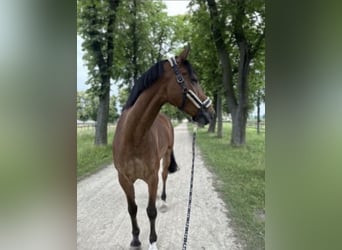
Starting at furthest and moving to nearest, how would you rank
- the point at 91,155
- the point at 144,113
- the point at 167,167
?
the point at 167,167 → the point at 91,155 → the point at 144,113

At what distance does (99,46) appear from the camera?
1404 millimetres

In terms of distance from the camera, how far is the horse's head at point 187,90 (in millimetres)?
1021

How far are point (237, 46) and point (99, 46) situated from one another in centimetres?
65

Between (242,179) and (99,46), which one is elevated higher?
(99,46)

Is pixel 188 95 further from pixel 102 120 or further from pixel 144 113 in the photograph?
pixel 102 120

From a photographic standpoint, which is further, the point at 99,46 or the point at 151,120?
the point at 99,46

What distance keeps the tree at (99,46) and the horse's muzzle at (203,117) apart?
1.32ft

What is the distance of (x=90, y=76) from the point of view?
4.00 ft

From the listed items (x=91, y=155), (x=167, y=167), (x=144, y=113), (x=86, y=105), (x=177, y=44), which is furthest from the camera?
(x=167, y=167)

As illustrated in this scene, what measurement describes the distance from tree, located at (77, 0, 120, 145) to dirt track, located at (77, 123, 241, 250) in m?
0.23

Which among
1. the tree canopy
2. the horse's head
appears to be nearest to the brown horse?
the horse's head

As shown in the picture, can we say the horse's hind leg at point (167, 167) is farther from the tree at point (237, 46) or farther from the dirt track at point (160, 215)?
the tree at point (237, 46)

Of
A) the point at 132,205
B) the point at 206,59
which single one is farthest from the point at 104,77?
the point at 132,205
